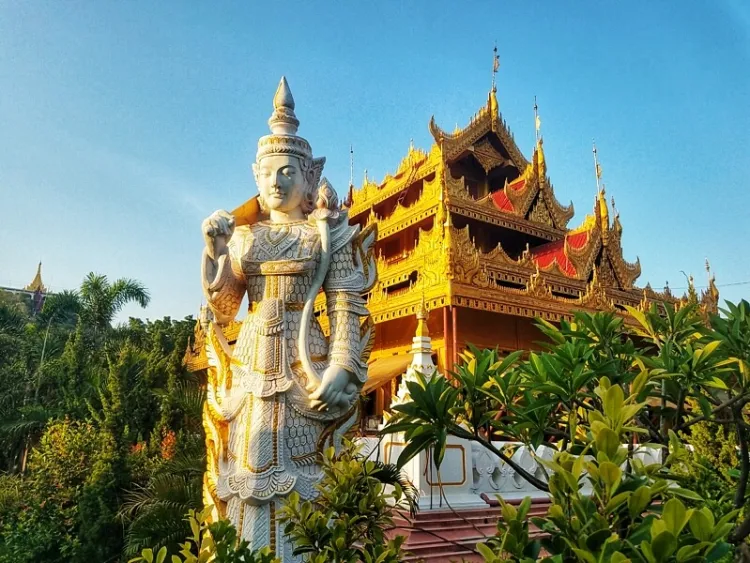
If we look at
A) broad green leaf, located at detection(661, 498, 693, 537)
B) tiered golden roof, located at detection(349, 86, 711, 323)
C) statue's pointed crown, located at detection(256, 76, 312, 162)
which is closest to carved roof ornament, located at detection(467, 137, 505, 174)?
tiered golden roof, located at detection(349, 86, 711, 323)

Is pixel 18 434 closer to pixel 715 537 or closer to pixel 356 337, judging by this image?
pixel 356 337

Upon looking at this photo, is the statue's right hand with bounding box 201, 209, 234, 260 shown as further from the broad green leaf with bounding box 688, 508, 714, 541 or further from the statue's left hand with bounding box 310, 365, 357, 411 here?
the broad green leaf with bounding box 688, 508, 714, 541

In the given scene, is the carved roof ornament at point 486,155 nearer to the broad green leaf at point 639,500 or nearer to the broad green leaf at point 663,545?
the broad green leaf at point 639,500

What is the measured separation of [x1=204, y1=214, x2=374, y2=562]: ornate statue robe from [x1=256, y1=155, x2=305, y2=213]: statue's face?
15 cm

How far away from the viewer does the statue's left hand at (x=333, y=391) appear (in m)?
3.14

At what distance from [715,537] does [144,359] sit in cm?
988

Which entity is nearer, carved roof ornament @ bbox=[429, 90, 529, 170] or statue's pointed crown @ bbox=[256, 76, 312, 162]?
statue's pointed crown @ bbox=[256, 76, 312, 162]

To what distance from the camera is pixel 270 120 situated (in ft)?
12.2

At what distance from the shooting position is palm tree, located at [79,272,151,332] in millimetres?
19203

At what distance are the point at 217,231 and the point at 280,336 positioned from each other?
745 millimetres

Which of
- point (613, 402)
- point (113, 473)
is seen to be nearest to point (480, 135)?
point (113, 473)

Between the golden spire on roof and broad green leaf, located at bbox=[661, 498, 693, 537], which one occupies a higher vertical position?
the golden spire on roof

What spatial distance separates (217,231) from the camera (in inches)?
134

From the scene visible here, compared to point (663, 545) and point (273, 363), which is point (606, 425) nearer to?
point (663, 545)
